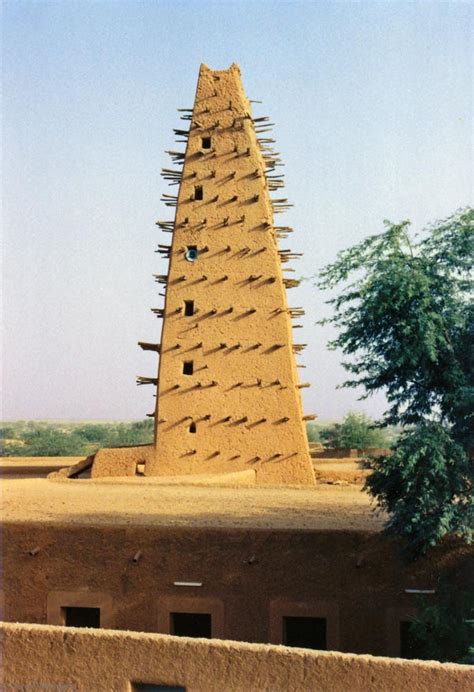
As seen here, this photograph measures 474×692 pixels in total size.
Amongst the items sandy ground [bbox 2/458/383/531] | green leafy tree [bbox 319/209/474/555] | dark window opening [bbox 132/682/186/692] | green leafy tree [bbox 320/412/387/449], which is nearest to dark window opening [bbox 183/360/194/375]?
sandy ground [bbox 2/458/383/531]

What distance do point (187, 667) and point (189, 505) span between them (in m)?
5.82

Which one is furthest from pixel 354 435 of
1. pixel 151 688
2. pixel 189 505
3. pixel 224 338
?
pixel 151 688

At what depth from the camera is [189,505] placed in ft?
47.7

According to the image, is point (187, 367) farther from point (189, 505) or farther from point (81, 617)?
point (81, 617)

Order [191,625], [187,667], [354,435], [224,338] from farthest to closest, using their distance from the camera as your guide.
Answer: [354,435]
[224,338]
[191,625]
[187,667]

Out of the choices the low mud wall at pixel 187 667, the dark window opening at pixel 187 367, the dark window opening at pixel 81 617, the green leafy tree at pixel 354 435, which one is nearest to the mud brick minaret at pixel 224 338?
the dark window opening at pixel 187 367

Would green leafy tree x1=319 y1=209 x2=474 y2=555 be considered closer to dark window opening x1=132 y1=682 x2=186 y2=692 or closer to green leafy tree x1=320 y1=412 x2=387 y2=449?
dark window opening x1=132 y1=682 x2=186 y2=692

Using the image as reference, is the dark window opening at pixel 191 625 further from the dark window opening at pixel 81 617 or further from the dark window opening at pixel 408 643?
the dark window opening at pixel 408 643

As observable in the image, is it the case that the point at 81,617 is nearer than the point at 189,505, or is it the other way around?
the point at 81,617

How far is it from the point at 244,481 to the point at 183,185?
8256mm

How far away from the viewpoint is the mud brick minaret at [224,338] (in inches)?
809

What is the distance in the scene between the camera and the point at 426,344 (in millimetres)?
11664

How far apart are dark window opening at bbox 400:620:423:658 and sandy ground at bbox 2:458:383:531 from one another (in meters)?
1.45

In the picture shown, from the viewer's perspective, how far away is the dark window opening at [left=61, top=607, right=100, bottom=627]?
1263cm
